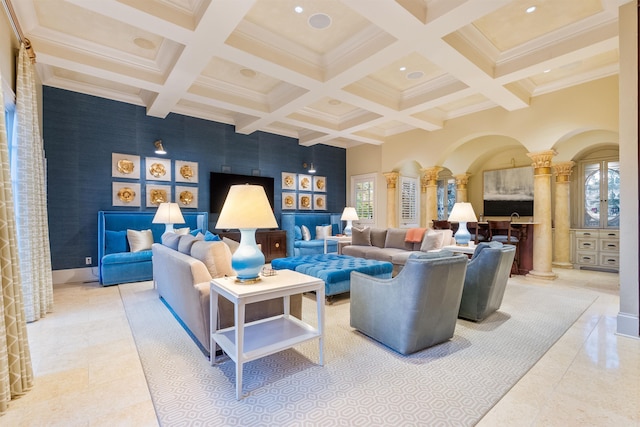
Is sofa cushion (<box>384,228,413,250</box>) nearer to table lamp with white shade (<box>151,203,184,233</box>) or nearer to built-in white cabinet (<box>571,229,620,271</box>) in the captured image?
table lamp with white shade (<box>151,203,184,233</box>)

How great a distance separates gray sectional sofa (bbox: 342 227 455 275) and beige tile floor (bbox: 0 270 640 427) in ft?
6.92

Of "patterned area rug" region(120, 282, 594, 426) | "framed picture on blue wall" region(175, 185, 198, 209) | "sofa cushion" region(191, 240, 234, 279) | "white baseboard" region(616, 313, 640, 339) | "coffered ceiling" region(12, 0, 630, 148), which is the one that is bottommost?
"patterned area rug" region(120, 282, 594, 426)

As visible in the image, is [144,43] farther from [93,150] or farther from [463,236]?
[463,236]

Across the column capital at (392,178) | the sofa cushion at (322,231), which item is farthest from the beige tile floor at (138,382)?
the column capital at (392,178)

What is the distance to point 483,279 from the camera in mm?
2953

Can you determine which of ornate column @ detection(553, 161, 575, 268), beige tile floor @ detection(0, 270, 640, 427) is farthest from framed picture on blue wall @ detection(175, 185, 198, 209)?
ornate column @ detection(553, 161, 575, 268)

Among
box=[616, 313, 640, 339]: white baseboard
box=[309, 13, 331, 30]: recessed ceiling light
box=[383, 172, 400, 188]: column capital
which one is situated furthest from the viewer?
box=[383, 172, 400, 188]: column capital

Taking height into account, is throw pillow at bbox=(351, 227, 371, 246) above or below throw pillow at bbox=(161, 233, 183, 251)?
below

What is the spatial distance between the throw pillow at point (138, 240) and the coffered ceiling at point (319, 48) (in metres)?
2.16

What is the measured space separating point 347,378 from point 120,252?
174 inches

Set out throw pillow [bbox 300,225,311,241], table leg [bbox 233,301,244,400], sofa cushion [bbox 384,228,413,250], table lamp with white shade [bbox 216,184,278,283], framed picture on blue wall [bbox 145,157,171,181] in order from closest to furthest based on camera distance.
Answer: table leg [bbox 233,301,244,400], table lamp with white shade [bbox 216,184,278,283], sofa cushion [bbox 384,228,413,250], framed picture on blue wall [bbox 145,157,171,181], throw pillow [bbox 300,225,311,241]

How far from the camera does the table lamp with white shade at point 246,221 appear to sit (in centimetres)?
209

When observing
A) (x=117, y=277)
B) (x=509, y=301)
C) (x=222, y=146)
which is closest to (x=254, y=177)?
(x=222, y=146)

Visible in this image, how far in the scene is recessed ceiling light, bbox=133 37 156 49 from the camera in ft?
11.7
